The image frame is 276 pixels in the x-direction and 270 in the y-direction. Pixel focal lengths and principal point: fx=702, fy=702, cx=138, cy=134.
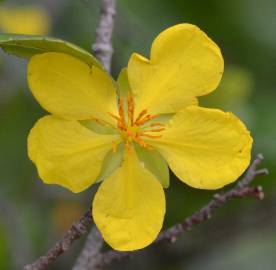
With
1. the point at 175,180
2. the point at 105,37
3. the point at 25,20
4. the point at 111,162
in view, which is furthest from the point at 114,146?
the point at 25,20

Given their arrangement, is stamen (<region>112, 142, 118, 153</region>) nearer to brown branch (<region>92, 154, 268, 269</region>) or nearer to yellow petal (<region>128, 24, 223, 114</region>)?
yellow petal (<region>128, 24, 223, 114</region>)

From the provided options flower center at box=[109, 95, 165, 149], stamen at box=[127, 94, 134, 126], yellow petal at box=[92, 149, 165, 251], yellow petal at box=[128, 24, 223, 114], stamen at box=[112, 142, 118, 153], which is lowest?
yellow petal at box=[92, 149, 165, 251]

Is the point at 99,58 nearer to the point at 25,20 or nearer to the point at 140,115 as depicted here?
the point at 140,115

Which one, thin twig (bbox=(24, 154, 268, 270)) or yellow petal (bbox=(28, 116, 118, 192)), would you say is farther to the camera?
thin twig (bbox=(24, 154, 268, 270))

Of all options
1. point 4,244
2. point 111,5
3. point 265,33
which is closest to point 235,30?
point 265,33

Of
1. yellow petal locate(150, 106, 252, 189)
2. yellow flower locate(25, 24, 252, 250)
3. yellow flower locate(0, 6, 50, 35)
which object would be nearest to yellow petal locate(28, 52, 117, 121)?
yellow flower locate(25, 24, 252, 250)

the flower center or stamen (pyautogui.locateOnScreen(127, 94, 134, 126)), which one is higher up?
stamen (pyautogui.locateOnScreen(127, 94, 134, 126))
